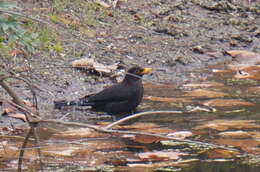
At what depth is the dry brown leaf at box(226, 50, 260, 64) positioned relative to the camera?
1084 centimetres

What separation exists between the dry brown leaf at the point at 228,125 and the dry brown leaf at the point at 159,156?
1066mm

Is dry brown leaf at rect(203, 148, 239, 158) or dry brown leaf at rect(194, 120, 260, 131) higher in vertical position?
dry brown leaf at rect(194, 120, 260, 131)

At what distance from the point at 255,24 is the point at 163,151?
7.36 m

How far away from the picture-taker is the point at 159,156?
5918mm

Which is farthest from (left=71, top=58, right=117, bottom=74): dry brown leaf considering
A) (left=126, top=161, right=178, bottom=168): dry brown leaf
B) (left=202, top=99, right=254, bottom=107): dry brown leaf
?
(left=126, top=161, right=178, bottom=168): dry brown leaf

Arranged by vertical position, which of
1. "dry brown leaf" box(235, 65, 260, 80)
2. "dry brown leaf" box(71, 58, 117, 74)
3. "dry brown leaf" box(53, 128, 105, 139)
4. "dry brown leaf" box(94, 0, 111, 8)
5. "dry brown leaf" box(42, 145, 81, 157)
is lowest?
"dry brown leaf" box(42, 145, 81, 157)

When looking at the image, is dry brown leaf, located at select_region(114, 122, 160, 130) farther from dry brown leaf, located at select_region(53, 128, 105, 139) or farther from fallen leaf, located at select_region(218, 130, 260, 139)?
fallen leaf, located at select_region(218, 130, 260, 139)

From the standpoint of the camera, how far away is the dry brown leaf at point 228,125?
7.02 m

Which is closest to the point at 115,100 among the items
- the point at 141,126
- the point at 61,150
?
the point at 141,126

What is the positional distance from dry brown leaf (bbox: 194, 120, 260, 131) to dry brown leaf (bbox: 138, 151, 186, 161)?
1.07 metres

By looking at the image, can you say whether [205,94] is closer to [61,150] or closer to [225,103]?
[225,103]

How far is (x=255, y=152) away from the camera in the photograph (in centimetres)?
605

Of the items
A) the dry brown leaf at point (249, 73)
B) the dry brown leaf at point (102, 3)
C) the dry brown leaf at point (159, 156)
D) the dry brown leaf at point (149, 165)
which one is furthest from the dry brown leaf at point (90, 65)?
the dry brown leaf at point (149, 165)

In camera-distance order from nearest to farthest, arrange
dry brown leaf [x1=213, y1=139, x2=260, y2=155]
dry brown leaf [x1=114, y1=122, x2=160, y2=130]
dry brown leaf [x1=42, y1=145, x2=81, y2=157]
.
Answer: dry brown leaf [x1=42, y1=145, x2=81, y2=157] < dry brown leaf [x1=213, y1=139, x2=260, y2=155] < dry brown leaf [x1=114, y1=122, x2=160, y2=130]
